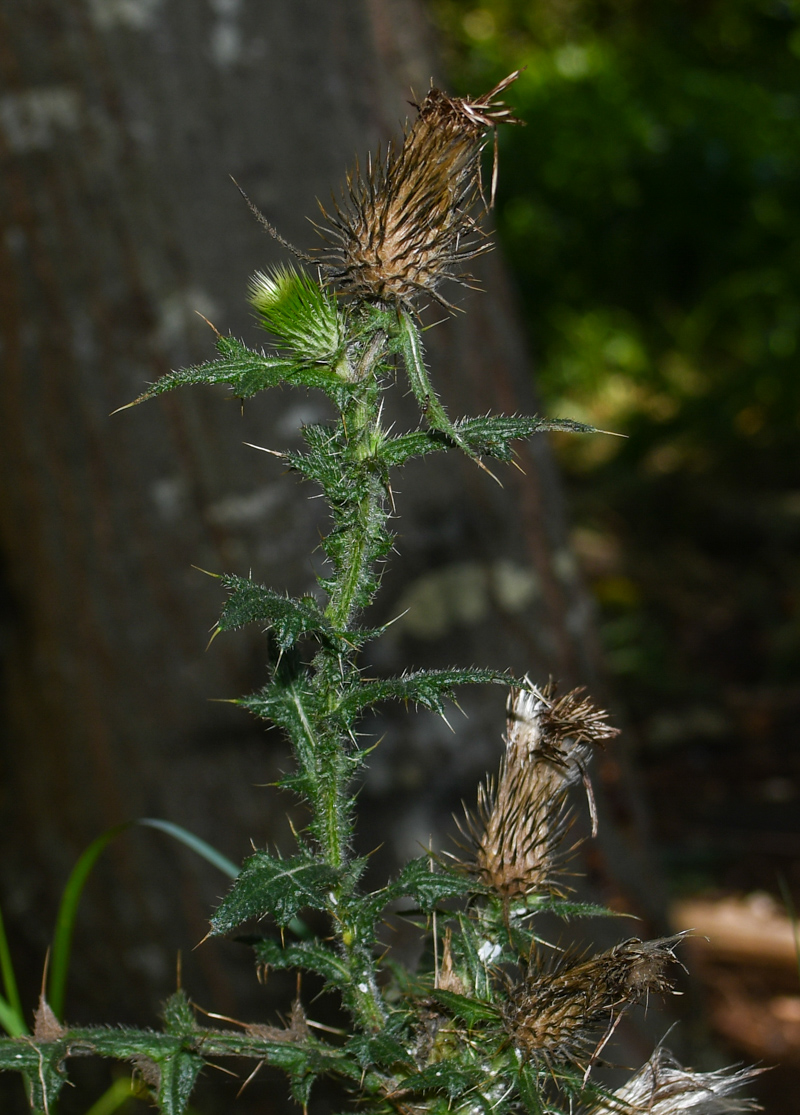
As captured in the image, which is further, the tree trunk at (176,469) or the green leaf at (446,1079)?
the tree trunk at (176,469)

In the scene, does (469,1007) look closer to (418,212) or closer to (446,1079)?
(446,1079)

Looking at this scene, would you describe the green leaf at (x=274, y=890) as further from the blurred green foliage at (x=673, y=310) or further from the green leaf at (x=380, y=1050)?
the blurred green foliage at (x=673, y=310)

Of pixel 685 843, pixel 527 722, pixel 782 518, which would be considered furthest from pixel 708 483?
pixel 527 722

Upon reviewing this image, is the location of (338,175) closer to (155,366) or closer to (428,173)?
(155,366)

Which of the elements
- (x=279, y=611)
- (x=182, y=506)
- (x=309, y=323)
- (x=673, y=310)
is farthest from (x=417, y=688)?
(x=673, y=310)

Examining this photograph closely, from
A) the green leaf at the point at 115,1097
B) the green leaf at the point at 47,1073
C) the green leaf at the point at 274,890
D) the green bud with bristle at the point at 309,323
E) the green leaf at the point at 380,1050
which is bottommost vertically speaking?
the green leaf at the point at 115,1097

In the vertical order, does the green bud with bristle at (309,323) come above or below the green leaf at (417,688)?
above

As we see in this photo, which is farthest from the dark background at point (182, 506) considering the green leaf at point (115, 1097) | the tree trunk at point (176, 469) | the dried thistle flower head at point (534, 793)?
the dried thistle flower head at point (534, 793)
